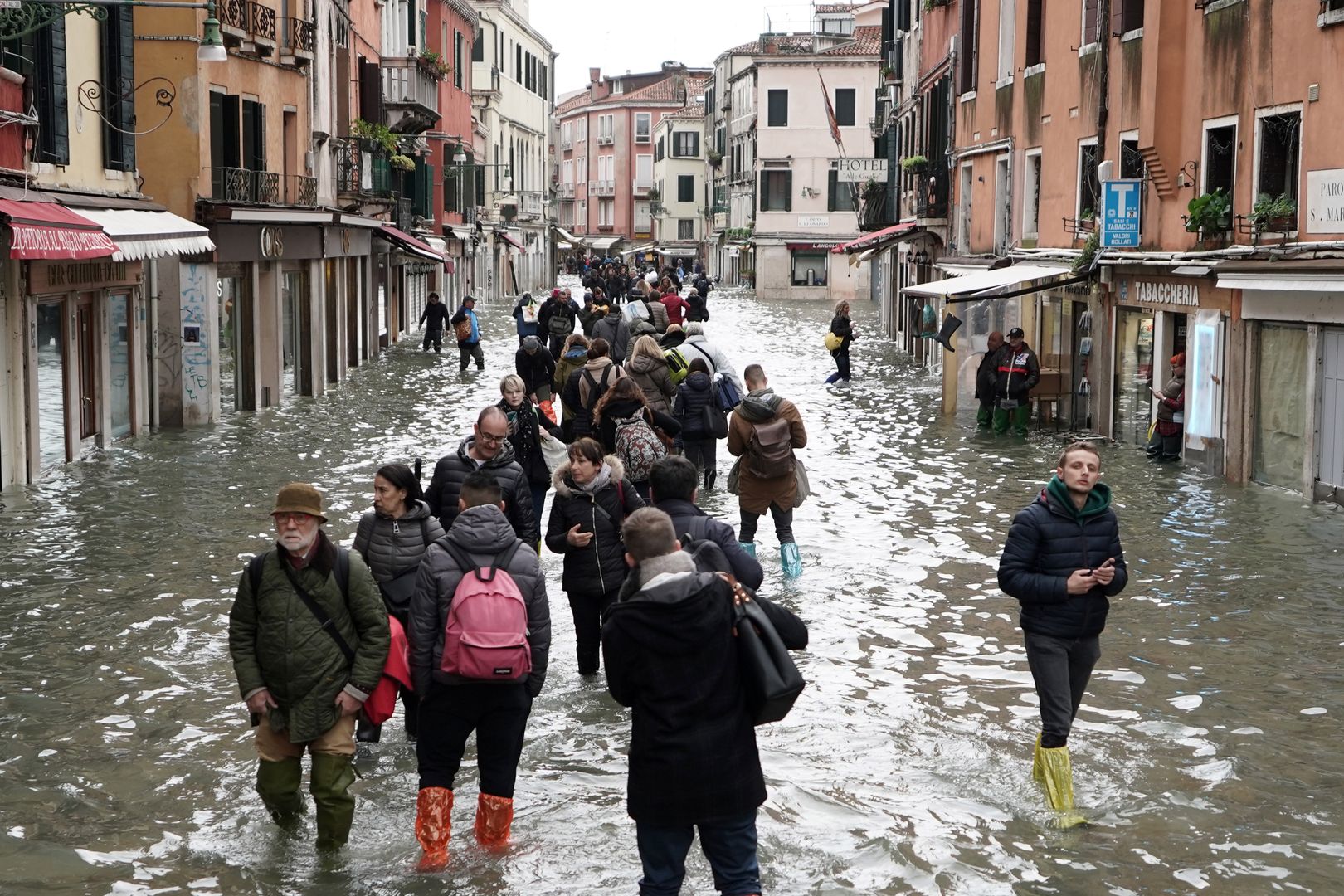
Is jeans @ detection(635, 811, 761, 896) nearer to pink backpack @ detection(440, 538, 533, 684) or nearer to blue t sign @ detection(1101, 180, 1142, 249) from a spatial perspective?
pink backpack @ detection(440, 538, 533, 684)

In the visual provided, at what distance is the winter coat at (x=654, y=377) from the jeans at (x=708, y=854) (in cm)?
938

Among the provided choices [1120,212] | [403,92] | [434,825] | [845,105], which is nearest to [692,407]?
[1120,212]

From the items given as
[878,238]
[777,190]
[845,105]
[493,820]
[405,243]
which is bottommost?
[493,820]

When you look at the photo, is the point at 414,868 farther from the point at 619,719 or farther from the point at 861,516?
the point at 861,516

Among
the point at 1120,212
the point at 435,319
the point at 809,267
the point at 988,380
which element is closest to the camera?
the point at 1120,212

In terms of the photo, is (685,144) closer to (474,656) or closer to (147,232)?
(147,232)

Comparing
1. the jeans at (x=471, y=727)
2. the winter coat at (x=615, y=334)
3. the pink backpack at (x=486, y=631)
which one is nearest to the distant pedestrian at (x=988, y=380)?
the winter coat at (x=615, y=334)

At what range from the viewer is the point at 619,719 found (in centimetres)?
867

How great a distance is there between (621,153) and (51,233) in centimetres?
10319

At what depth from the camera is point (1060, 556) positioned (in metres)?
7.03

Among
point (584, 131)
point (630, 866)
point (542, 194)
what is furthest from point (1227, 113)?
point (584, 131)

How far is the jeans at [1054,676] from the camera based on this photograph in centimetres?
711

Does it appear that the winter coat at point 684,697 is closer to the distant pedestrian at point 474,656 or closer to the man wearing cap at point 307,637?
the distant pedestrian at point 474,656

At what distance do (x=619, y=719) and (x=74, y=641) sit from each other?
11.9 feet
